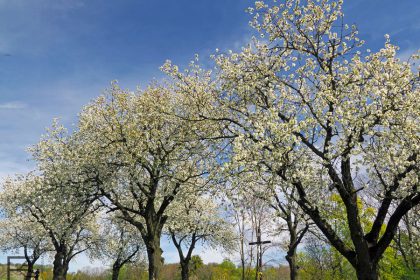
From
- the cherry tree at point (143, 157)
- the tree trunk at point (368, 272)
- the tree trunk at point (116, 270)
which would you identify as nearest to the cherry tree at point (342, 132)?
the tree trunk at point (368, 272)

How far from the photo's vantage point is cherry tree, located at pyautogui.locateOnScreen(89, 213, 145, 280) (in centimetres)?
4927

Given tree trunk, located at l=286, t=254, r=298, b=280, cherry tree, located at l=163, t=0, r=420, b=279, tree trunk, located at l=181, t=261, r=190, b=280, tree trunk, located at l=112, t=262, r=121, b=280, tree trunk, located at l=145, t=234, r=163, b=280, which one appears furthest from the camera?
tree trunk, located at l=112, t=262, r=121, b=280

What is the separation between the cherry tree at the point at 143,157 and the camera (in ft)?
79.6

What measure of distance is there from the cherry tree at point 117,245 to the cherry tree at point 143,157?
2462 cm

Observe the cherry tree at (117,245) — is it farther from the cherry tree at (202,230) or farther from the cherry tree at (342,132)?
the cherry tree at (342,132)

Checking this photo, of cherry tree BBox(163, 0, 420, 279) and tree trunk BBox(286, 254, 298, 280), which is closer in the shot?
cherry tree BBox(163, 0, 420, 279)

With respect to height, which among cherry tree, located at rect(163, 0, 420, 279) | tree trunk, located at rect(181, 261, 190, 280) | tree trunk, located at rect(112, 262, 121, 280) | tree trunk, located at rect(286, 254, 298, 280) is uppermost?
cherry tree, located at rect(163, 0, 420, 279)

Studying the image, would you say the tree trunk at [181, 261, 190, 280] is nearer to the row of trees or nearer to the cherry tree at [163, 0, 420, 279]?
the row of trees

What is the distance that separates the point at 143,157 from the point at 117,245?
2881 centimetres

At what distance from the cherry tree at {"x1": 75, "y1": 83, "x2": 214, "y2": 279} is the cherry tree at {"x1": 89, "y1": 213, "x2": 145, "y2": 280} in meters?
24.6

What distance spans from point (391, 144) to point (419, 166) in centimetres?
122

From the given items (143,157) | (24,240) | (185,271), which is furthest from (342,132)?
(24,240)

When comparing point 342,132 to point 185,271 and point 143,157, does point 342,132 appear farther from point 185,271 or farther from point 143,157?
point 185,271

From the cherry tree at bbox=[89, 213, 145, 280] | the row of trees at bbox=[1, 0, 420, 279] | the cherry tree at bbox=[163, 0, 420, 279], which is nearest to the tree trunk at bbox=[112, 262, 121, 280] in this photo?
the cherry tree at bbox=[89, 213, 145, 280]
